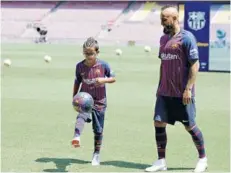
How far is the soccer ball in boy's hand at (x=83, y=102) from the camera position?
23.1ft

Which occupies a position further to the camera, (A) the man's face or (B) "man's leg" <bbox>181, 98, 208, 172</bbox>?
(B) "man's leg" <bbox>181, 98, 208, 172</bbox>

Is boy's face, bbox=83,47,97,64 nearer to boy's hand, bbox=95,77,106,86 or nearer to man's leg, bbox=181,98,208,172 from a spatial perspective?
boy's hand, bbox=95,77,106,86

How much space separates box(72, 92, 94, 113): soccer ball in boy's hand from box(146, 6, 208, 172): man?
833mm

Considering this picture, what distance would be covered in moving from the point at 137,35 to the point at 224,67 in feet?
114

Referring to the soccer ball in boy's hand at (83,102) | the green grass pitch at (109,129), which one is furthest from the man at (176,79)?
the soccer ball in boy's hand at (83,102)

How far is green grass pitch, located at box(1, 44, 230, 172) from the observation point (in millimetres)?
7539

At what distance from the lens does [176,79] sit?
6.83 m

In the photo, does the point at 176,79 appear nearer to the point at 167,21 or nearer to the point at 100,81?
the point at 167,21

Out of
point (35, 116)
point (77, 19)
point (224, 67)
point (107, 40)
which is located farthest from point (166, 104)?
point (77, 19)

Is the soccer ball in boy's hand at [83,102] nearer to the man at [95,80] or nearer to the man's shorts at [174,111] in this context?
the man at [95,80]

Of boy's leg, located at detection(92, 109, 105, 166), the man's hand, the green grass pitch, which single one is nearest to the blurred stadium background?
the green grass pitch

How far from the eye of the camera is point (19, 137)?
30.2 feet

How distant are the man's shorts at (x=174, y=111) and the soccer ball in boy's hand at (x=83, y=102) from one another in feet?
2.72

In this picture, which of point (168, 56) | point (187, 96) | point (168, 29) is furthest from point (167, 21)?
point (187, 96)
